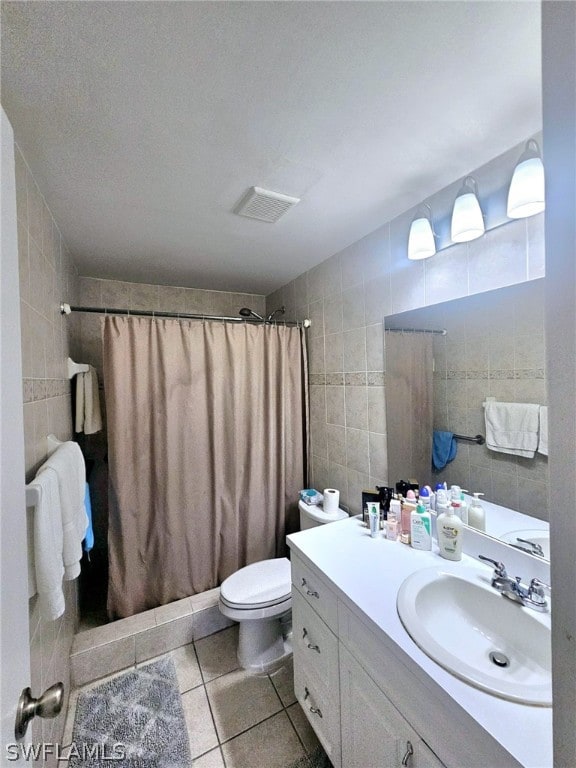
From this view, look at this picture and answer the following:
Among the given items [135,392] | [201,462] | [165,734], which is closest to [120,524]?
[201,462]

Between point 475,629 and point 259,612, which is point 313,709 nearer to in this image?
point 259,612

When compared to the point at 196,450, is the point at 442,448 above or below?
above

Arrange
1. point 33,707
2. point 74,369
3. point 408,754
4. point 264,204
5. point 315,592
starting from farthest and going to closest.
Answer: point 74,369, point 264,204, point 315,592, point 408,754, point 33,707

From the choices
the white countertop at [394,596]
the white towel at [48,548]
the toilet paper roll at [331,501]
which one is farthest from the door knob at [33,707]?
the toilet paper roll at [331,501]

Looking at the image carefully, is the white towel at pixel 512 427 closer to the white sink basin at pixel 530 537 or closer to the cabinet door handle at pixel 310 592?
the white sink basin at pixel 530 537

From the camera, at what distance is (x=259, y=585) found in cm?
160

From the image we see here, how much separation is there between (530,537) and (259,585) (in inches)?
49.1

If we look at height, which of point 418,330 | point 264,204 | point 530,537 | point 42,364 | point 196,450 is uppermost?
point 264,204

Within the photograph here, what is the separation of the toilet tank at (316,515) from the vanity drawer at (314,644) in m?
0.57

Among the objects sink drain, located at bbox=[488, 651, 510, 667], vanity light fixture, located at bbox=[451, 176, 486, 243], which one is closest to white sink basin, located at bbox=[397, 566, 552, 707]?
sink drain, located at bbox=[488, 651, 510, 667]

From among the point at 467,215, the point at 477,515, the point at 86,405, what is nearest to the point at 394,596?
the point at 477,515

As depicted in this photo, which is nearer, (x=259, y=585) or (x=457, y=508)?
(x=457, y=508)

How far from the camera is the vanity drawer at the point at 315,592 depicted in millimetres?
1013

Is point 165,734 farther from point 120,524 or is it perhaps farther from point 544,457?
point 544,457
